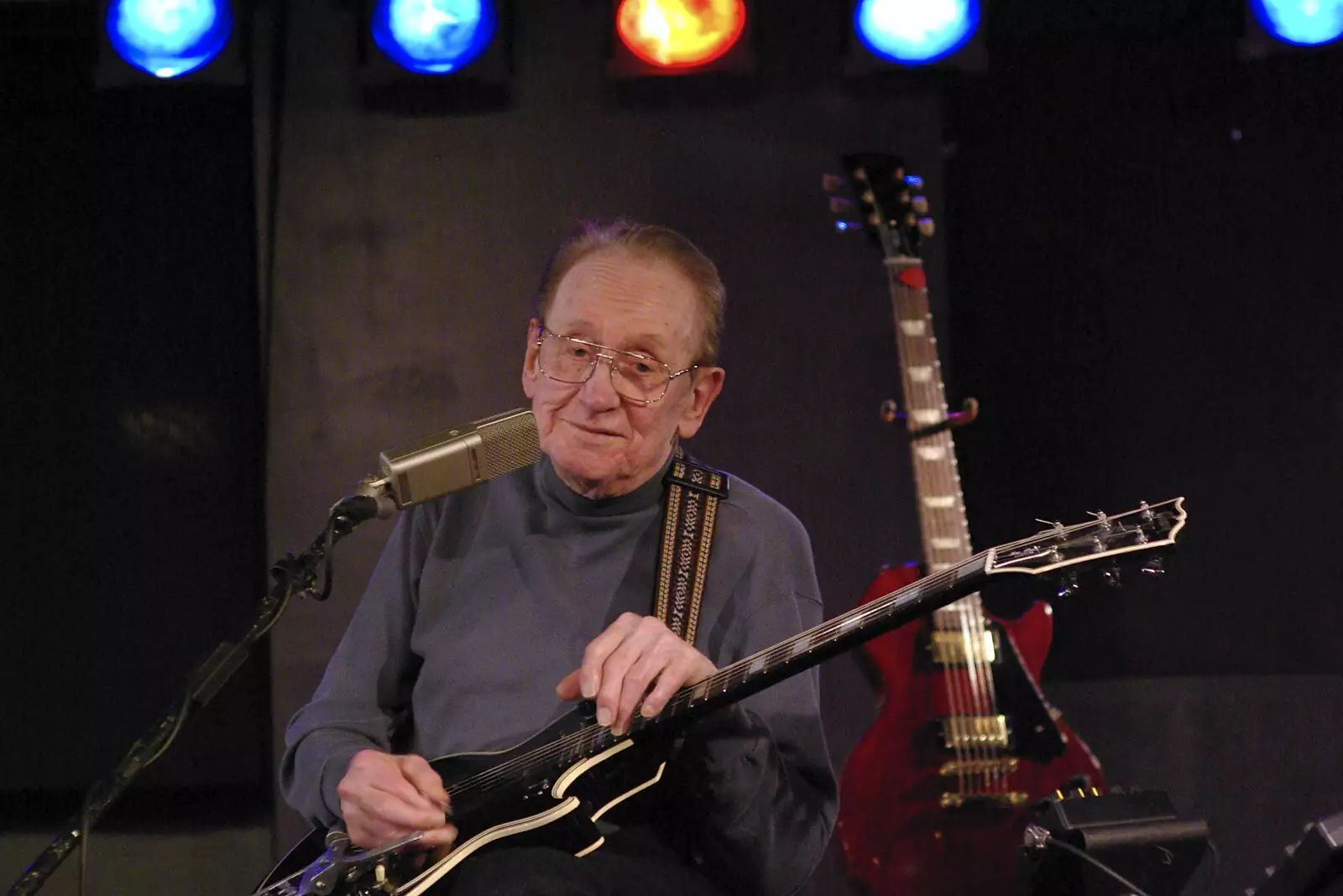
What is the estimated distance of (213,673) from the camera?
1689mm

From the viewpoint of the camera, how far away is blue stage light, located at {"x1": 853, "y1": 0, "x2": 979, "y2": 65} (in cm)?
346

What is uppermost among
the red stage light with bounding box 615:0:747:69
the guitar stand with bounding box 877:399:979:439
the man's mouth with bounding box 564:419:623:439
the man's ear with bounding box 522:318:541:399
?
the red stage light with bounding box 615:0:747:69

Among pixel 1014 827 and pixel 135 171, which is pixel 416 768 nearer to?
pixel 1014 827

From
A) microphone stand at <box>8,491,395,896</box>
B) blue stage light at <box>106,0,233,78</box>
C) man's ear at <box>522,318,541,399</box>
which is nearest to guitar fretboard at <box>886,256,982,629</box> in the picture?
man's ear at <box>522,318,541,399</box>

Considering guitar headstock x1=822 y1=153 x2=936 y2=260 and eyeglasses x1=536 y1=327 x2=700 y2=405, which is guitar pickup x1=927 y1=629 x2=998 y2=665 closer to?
guitar headstock x1=822 y1=153 x2=936 y2=260

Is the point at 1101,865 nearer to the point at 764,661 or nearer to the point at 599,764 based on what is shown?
the point at 764,661

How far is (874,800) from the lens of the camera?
299 centimetres

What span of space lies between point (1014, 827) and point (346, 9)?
2.64 metres

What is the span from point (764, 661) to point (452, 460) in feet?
1.65

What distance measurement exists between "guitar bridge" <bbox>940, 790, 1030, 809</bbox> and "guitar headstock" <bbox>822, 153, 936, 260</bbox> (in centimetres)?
127

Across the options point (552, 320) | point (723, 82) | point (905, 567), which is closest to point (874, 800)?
point (905, 567)

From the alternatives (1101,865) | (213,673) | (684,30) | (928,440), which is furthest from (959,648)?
(213,673)

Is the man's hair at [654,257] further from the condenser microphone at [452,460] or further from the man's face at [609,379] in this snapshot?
the condenser microphone at [452,460]

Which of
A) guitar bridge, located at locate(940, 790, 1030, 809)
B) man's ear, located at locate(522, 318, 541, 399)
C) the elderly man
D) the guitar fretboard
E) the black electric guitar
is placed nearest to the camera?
the black electric guitar
